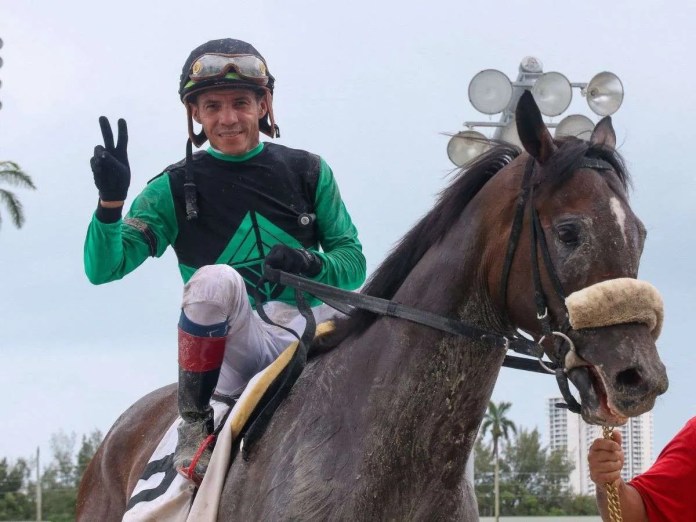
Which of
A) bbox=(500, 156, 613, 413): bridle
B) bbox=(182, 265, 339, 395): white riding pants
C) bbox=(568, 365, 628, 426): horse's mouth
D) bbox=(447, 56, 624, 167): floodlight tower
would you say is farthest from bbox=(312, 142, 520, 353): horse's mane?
bbox=(447, 56, 624, 167): floodlight tower

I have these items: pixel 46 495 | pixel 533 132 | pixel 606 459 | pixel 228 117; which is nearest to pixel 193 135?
pixel 228 117

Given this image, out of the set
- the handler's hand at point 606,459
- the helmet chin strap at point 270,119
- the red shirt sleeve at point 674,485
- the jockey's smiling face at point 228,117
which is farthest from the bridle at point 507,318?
the helmet chin strap at point 270,119

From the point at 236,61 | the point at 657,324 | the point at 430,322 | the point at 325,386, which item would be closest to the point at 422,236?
the point at 430,322

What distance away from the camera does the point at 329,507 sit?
4.09 m

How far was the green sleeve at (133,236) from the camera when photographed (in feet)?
16.4

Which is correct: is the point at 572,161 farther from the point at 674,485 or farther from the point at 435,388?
the point at 674,485

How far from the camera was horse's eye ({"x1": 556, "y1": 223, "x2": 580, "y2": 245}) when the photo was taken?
12.7 ft

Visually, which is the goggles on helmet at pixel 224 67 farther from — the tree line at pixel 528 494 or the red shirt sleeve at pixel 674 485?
the tree line at pixel 528 494

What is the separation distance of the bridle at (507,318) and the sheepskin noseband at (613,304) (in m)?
0.11

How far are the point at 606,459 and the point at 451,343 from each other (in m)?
0.94

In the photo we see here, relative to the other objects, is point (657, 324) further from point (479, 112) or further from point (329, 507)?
point (479, 112)

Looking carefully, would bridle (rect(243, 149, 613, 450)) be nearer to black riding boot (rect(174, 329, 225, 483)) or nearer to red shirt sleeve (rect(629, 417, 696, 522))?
black riding boot (rect(174, 329, 225, 483))

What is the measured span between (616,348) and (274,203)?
7.43 feet

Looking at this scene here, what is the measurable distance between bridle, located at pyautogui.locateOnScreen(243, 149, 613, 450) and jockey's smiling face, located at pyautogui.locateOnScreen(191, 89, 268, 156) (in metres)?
0.96
